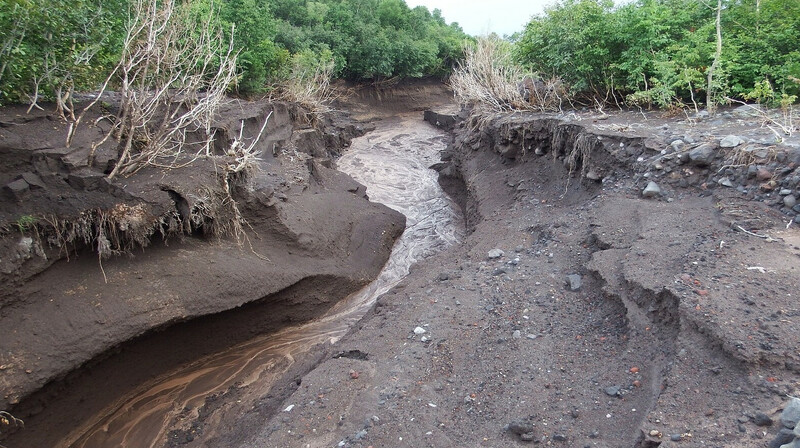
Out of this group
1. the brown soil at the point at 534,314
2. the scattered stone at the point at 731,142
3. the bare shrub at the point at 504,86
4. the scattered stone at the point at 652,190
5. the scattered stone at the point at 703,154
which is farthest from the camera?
the bare shrub at the point at 504,86

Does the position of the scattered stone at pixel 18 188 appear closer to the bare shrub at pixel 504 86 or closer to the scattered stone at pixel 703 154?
the scattered stone at pixel 703 154

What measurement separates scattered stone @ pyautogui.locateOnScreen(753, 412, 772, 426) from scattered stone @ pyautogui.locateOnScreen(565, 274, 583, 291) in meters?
2.43

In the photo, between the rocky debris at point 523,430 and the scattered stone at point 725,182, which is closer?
the rocky debris at point 523,430

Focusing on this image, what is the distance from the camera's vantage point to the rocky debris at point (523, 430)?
355cm

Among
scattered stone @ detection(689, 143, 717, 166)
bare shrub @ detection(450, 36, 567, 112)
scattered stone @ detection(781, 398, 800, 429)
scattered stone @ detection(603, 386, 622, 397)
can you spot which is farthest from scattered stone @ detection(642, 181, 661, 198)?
scattered stone @ detection(781, 398, 800, 429)

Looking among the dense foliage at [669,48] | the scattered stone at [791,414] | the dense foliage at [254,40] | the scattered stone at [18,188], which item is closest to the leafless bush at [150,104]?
the dense foliage at [254,40]

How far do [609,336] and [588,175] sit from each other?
3280 mm

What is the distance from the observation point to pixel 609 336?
453cm

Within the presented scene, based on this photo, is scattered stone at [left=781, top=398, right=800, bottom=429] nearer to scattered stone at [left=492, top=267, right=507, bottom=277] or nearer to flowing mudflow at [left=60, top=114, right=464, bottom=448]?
scattered stone at [left=492, top=267, right=507, bottom=277]

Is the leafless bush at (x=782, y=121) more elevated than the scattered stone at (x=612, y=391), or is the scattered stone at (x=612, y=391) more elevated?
the leafless bush at (x=782, y=121)

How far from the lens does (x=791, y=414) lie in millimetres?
2701

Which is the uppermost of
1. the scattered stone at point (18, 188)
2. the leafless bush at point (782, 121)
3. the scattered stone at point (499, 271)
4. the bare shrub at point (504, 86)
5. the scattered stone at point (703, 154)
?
the bare shrub at point (504, 86)

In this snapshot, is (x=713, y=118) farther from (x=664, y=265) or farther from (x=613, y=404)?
(x=613, y=404)

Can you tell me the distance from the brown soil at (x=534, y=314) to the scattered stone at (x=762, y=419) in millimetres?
24
